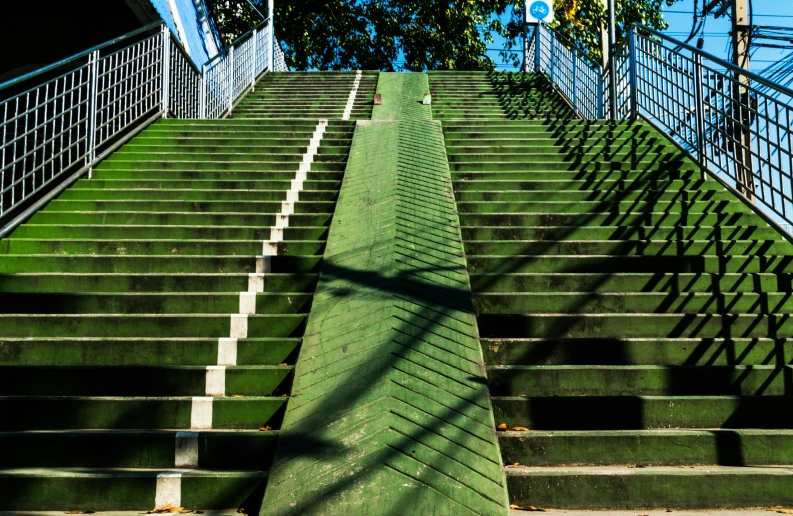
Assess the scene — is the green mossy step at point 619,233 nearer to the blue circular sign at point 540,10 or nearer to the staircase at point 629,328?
the staircase at point 629,328

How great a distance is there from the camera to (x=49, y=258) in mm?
5367

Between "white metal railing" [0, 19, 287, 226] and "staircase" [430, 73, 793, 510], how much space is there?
362 cm

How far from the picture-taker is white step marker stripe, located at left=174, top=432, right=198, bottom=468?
3.41m

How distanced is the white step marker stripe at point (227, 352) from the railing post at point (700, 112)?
16.1 ft

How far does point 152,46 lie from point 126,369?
654 centimetres

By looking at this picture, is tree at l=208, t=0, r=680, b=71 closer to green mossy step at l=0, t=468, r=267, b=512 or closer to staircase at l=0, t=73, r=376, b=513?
staircase at l=0, t=73, r=376, b=513

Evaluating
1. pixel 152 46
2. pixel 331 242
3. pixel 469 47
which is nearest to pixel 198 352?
pixel 331 242

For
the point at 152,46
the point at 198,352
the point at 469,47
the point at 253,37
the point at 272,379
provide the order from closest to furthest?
1. the point at 272,379
2. the point at 198,352
3. the point at 152,46
4. the point at 253,37
5. the point at 469,47

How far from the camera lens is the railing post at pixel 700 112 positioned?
23.2 feet

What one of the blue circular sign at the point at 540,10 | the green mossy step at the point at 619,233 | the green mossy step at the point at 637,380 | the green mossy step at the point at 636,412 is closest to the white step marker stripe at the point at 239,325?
the green mossy step at the point at 637,380

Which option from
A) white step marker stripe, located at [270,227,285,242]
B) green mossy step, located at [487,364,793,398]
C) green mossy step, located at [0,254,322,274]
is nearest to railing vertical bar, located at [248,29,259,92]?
white step marker stripe, located at [270,227,285,242]

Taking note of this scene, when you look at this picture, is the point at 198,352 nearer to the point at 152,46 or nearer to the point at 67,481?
the point at 67,481

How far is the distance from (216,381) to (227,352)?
11.3 inches

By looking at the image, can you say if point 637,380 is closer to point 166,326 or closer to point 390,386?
point 390,386
